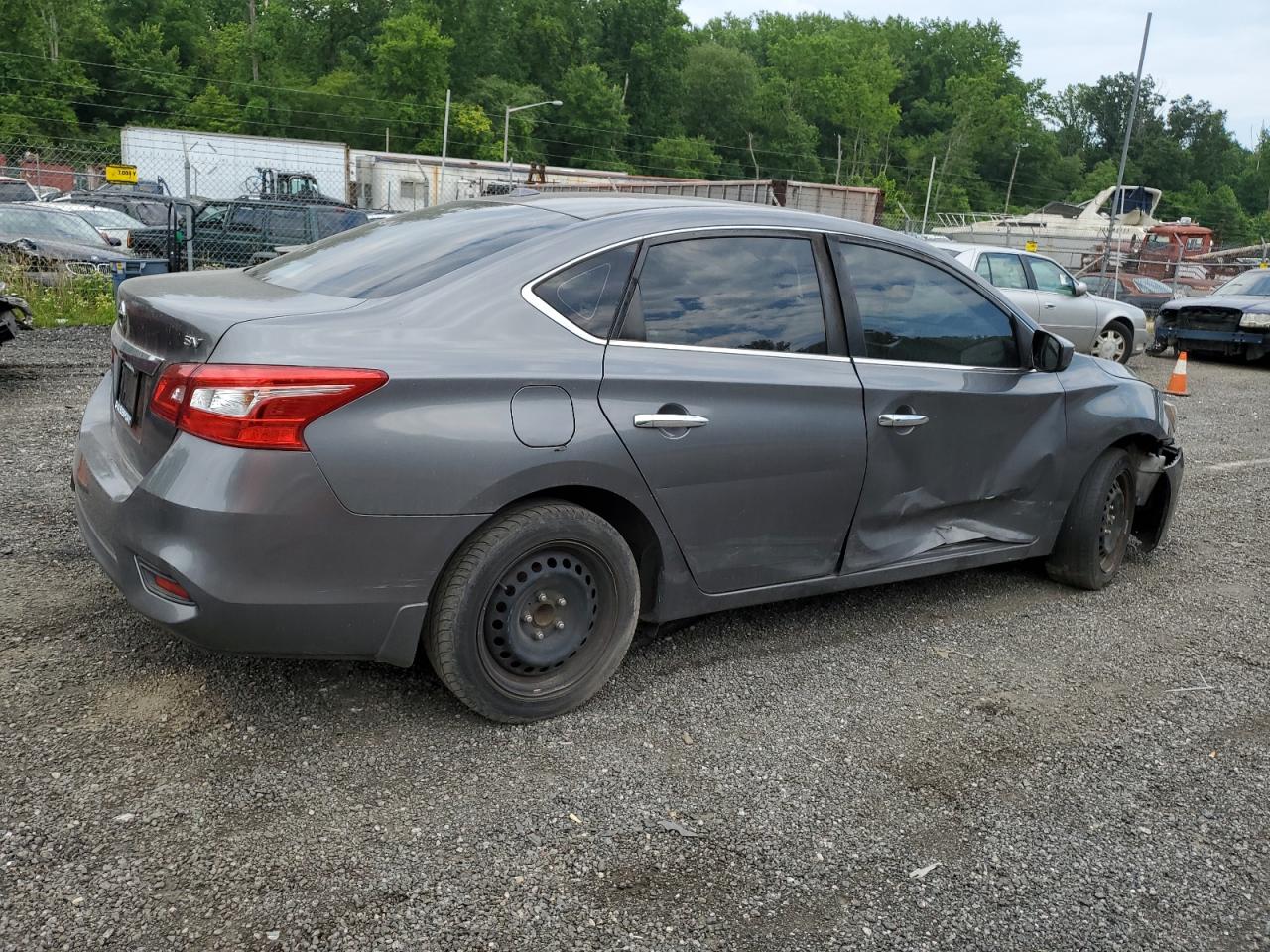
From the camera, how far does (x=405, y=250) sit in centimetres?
374

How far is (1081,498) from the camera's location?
16.5ft

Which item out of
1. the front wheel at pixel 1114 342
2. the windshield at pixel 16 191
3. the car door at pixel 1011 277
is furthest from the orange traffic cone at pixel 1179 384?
the windshield at pixel 16 191

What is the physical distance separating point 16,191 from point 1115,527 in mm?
29104

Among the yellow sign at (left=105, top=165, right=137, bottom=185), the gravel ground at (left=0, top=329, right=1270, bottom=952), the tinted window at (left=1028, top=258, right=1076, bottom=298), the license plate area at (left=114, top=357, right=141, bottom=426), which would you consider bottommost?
the gravel ground at (left=0, top=329, right=1270, bottom=952)

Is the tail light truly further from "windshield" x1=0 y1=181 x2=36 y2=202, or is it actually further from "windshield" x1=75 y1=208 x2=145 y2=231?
"windshield" x1=0 y1=181 x2=36 y2=202

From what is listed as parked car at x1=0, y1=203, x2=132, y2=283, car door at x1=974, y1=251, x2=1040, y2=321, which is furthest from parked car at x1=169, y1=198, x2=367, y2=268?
car door at x1=974, y1=251, x2=1040, y2=321

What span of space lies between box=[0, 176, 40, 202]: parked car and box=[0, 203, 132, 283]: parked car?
483 inches

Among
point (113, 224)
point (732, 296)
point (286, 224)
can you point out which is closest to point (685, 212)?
point (732, 296)

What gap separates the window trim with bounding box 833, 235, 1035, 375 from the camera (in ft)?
13.5

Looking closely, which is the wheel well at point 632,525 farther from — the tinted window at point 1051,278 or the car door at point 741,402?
the tinted window at point 1051,278

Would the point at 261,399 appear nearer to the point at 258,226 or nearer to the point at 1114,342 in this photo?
the point at 1114,342

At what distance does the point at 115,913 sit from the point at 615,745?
1467mm

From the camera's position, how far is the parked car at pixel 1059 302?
Result: 13.7 metres

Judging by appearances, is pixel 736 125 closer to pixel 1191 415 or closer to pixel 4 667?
pixel 1191 415
